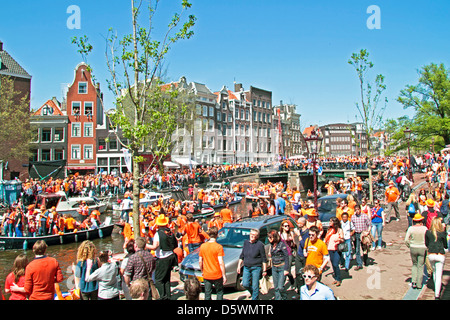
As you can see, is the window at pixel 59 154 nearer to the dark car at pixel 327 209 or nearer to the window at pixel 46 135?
the window at pixel 46 135

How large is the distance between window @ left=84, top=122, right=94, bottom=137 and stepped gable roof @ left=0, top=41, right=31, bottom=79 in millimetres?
8906

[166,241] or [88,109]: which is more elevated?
[88,109]

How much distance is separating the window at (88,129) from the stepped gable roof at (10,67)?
29.2ft

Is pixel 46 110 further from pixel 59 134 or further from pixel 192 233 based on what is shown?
pixel 192 233

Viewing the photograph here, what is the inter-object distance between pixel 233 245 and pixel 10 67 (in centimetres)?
4431

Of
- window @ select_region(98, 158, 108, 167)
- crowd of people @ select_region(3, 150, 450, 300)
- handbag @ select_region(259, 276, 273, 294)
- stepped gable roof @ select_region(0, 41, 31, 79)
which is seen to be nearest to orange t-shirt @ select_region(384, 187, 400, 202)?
crowd of people @ select_region(3, 150, 450, 300)

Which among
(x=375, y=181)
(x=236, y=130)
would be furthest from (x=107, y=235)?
(x=236, y=130)

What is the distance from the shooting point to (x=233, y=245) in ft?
29.3

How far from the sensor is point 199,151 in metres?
56.7

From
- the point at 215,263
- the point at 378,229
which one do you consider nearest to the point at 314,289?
the point at 215,263

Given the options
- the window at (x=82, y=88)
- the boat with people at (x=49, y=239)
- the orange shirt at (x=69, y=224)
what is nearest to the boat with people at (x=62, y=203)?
the orange shirt at (x=69, y=224)

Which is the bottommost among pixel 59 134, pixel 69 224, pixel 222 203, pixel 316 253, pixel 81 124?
pixel 222 203

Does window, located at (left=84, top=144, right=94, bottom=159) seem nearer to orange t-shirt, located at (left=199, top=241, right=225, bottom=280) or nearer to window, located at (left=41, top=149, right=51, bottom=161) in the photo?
window, located at (left=41, top=149, right=51, bottom=161)

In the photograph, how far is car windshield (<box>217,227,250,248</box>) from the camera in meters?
9.01
